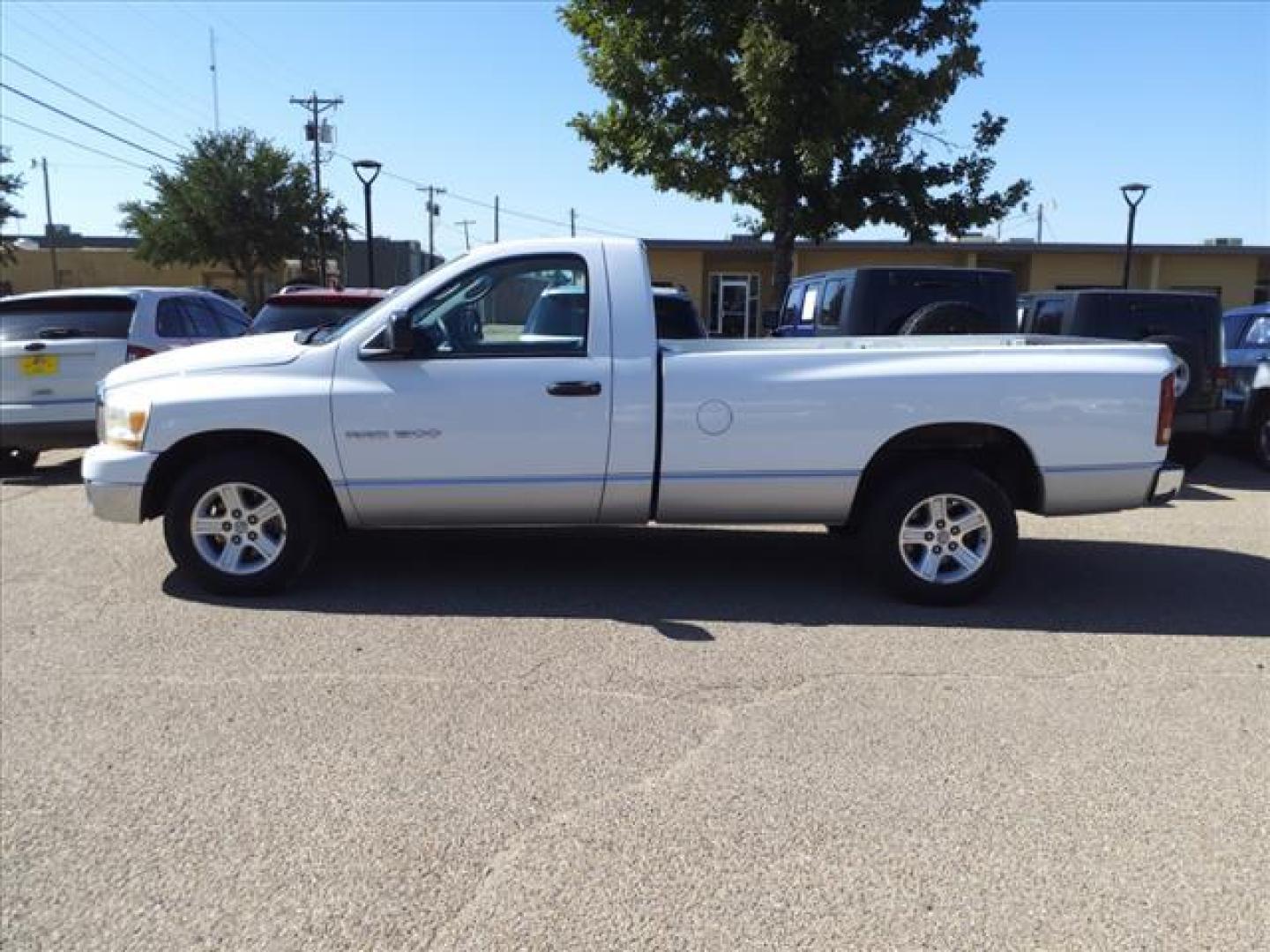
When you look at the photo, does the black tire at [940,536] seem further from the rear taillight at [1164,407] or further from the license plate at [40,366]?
the license plate at [40,366]

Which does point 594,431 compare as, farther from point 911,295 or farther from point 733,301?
point 733,301

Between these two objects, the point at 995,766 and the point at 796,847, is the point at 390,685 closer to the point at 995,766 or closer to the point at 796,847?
the point at 796,847

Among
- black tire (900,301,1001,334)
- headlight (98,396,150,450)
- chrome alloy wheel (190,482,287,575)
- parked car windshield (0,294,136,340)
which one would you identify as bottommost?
chrome alloy wheel (190,482,287,575)

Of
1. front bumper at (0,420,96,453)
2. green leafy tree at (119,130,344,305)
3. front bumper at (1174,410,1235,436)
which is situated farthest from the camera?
green leafy tree at (119,130,344,305)

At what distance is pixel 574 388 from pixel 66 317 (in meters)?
6.57

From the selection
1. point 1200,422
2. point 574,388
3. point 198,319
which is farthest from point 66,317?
point 1200,422

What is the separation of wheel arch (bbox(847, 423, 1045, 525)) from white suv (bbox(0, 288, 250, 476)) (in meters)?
6.94

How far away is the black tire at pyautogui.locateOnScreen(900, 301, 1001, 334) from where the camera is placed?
784 cm

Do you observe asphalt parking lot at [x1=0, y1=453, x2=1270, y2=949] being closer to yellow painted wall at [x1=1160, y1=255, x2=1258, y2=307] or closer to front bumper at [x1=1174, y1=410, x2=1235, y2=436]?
front bumper at [x1=1174, y1=410, x2=1235, y2=436]

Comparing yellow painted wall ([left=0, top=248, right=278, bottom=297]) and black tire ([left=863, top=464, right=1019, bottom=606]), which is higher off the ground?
yellow painted wall ([left=0, top=248, right=278, bottom=297])

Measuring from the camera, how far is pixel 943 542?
5477 millimetres

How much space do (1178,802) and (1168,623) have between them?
7.28 feet

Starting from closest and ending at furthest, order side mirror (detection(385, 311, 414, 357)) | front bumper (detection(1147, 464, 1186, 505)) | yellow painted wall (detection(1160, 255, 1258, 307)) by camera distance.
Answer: side mirror (detection(385, 311, 414, 357))
front bumper (detection(1147, 464, 1186, 505))
yellow painted wall (detection(1160, 255, 1258, 307))

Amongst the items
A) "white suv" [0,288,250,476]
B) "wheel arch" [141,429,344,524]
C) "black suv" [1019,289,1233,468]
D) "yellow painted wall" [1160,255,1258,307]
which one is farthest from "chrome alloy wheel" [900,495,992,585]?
"yellow painted wall" [1160,255,1258,307]
